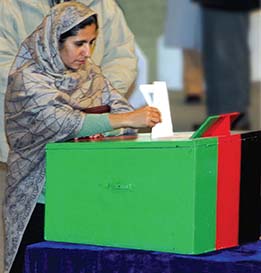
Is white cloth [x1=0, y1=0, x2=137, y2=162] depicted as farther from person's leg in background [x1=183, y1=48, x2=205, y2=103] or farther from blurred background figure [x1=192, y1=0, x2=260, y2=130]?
person's leg in background [x1=183, y1=48, x2=205, y2=103]

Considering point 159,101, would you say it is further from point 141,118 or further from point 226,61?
point 226,61

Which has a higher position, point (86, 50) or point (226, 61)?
point (226, 61)

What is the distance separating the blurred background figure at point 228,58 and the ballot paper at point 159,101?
11.0 ft

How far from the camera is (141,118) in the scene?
9.49ft

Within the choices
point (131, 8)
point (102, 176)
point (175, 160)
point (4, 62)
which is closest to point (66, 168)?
point (102, 176)

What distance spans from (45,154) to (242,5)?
351 cm

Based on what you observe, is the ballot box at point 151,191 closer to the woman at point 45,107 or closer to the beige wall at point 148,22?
the woman at point 45,107

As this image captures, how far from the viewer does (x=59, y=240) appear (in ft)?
9.58

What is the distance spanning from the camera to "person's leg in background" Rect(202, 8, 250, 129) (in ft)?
20.8

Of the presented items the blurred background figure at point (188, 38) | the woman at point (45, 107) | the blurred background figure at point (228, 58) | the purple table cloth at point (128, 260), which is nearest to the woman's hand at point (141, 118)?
the woman at point (45, 107)

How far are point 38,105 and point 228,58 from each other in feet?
11.7

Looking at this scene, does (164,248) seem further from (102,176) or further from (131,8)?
(131,8)

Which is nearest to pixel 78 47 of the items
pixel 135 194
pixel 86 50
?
pixel 86 50

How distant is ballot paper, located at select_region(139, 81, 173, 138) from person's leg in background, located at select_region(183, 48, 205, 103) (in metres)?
3.59
